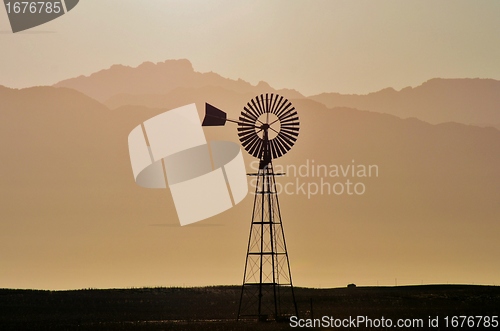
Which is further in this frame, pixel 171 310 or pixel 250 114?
pixel 171 310

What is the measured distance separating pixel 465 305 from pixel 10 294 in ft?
129

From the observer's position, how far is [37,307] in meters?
62.2

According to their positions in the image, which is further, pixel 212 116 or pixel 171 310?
pixel 171 310

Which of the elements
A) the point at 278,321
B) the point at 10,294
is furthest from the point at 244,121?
the point at 10,294

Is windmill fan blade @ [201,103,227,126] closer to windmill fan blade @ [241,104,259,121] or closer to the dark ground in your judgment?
windmill fan blade @ [241,104,259,121]

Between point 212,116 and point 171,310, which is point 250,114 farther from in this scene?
point 171,310

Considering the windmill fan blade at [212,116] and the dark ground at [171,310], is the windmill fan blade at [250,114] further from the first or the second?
the dark ground at [171,310]

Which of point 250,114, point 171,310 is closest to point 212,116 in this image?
point 250,114

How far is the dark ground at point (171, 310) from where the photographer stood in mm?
44562

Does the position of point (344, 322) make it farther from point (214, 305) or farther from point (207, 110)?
point (214, 305)

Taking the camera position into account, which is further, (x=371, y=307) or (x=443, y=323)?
(x=371, y=307)

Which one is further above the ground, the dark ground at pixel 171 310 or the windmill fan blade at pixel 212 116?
the windmill fan blade at pixel 212 116

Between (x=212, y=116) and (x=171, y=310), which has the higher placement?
(x=212, y=116)

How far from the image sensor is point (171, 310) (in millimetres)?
57469
